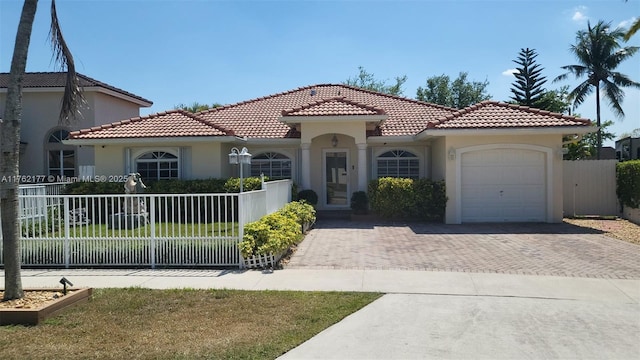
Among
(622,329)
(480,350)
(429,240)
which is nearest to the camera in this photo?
(480,350)

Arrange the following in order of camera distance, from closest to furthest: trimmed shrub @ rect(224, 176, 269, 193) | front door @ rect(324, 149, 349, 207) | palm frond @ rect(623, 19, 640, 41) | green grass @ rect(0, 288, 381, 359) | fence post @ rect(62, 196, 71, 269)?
green grass @ rect(0, 288, 381, 359) → fence post @ rect(62, 196, 71, 269) → palm frond @ rect(623, 19, 640, 41) → trimmed shrub @ rect(224, 176, 269, 193) → front door @ rect(324, 149, 349, 207)

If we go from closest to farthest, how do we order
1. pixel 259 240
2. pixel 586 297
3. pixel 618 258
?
1. pixel 586 297
2. pixel 259 240
3. pixel 618 258

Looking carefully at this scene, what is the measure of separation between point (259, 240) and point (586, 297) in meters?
5.58

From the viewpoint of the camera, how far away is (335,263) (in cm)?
910

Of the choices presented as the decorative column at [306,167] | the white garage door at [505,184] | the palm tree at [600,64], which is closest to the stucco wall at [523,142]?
→ the white garage door at [505,184]

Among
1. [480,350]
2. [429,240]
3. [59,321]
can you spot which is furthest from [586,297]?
[59,321]

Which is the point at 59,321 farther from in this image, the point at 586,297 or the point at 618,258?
the point at 618,258

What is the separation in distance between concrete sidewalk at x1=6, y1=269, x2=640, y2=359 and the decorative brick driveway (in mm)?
641

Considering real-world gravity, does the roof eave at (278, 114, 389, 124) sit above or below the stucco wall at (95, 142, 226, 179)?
above

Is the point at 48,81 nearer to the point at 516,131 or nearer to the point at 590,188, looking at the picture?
the point at 516,131

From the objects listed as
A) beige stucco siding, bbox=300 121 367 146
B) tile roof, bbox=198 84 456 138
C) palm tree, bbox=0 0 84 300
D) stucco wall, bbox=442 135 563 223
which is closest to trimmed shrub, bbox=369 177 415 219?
stucco wall, bbox=442 135 563 223

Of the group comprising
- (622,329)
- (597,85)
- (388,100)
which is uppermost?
(597,85)

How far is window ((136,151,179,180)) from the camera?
55.2 ft

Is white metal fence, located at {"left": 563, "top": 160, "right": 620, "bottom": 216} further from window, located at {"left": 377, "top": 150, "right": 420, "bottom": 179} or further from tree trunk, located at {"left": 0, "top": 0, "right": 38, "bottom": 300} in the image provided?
tree trunk, located at {"left": 0, "top": 0, "right": 38, "bottom": 300}
